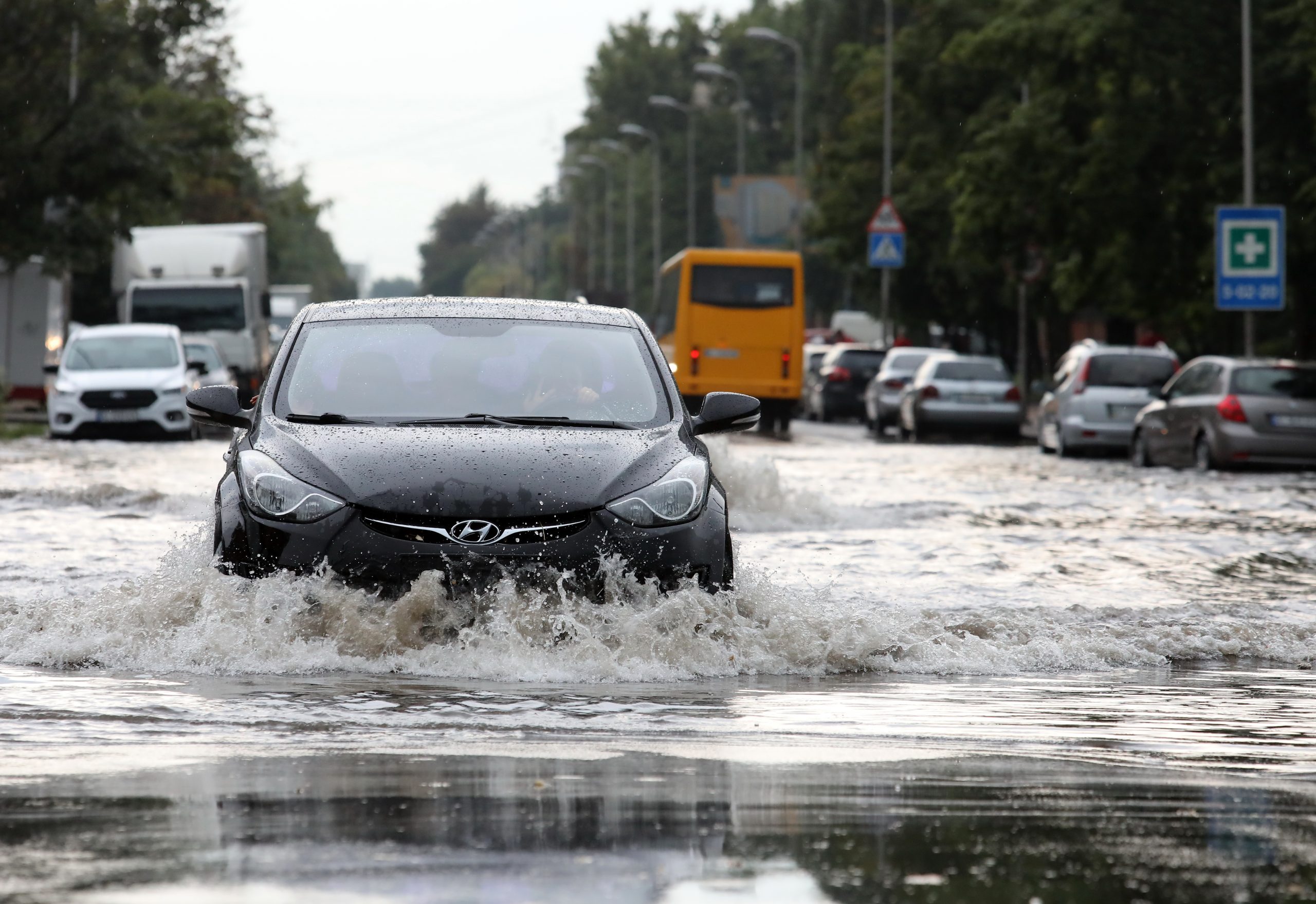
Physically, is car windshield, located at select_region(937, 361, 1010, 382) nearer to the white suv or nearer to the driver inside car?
the white suv

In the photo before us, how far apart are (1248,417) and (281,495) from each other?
62.0 ft

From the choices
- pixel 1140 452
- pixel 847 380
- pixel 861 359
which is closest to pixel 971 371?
pixel 1140 452

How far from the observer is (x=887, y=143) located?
190ft

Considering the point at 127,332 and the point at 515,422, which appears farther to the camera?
the point at 127,332

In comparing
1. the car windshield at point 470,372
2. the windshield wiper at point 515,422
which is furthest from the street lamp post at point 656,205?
the windshield wiper at point 515,422

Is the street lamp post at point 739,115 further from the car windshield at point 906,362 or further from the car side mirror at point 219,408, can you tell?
the car side mirror at point 219,408

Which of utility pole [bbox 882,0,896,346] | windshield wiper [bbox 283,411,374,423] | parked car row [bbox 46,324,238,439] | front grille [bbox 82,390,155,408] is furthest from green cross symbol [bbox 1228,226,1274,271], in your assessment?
utility pole [bbox 882,0,896,346]

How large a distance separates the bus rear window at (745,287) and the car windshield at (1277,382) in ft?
55.2

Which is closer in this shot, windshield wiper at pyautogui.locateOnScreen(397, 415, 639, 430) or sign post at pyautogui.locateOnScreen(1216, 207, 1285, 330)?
windshield wiper at pyautogui.locateOnScreen(397, 415, 639, 430)

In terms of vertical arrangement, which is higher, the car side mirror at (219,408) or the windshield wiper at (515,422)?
the car side mirror at (219,408)

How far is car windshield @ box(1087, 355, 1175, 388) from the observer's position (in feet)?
103

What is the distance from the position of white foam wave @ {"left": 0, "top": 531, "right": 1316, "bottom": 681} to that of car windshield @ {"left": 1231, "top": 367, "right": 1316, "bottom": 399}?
16332mm

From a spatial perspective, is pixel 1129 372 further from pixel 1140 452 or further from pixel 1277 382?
pixel 1277 382

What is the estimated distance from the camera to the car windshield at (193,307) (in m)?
41.2
